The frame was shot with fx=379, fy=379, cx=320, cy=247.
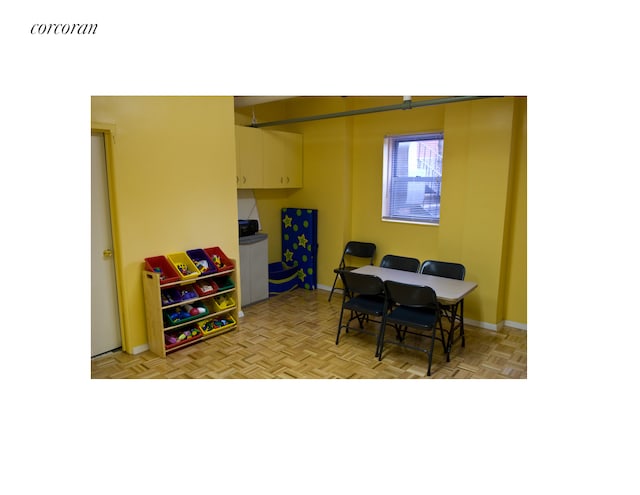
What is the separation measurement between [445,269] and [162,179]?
309 centimetres

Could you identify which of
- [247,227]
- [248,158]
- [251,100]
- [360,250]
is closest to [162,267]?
[247,227]

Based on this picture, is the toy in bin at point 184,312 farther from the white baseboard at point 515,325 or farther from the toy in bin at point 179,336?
the white baseboard at point 515,325

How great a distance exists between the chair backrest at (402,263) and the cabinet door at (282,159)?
6.78 feet

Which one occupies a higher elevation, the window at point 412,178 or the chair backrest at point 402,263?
the window at point 412,178

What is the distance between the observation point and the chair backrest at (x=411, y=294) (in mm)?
3242

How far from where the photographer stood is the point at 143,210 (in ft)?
11.9

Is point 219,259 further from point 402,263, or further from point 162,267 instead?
point 402,263

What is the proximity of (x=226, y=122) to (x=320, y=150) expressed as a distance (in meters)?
1.78

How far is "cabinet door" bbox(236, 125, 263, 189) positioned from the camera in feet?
16.2

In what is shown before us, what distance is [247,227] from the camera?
514 cm

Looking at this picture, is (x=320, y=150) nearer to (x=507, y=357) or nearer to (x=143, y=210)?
(x=143, y=210)

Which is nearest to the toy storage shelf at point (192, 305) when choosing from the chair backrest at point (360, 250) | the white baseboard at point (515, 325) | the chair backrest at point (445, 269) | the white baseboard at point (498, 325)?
the chair backrest at point (360, 250)
